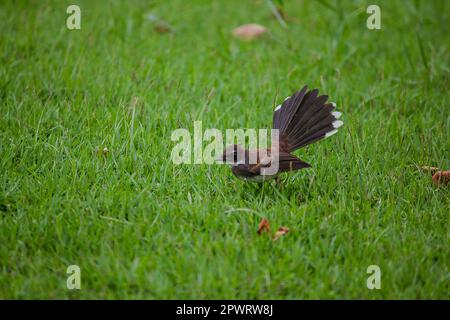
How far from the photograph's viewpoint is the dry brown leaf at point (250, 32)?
6.88 meters

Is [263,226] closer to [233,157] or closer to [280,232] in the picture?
[280,232]

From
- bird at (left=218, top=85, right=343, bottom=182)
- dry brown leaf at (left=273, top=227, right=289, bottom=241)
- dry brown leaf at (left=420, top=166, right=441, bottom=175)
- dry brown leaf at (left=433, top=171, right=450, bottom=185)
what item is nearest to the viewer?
dry brown leaf at (left=273, top=227, right=289, bottom=241)

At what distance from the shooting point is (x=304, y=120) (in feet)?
14.5

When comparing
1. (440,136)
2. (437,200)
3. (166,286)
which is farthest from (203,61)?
(166,286)

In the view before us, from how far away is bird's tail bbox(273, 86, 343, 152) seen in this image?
4.35 meters

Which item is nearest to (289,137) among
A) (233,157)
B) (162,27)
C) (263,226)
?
(233,157)

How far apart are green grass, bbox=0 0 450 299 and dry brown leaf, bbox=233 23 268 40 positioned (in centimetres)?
10

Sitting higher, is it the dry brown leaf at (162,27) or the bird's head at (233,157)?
the dry brown leaf at (162,27)

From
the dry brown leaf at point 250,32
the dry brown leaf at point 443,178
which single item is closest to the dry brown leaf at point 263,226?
the dry brown leaf at point 443,178

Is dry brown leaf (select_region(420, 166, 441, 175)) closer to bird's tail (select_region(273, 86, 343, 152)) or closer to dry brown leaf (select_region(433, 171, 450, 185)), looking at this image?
dry brown leaf (select_region(433, 171, 450, 185))

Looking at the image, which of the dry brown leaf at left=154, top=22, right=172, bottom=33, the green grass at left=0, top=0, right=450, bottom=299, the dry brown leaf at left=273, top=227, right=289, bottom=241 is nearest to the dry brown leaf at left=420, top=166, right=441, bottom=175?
the green grass at left=0, top=0, right=450, bottom=299

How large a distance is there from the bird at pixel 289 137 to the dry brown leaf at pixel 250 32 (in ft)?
8.42

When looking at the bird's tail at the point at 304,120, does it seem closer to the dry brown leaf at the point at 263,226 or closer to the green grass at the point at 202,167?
the green grass at the point at 202,167
